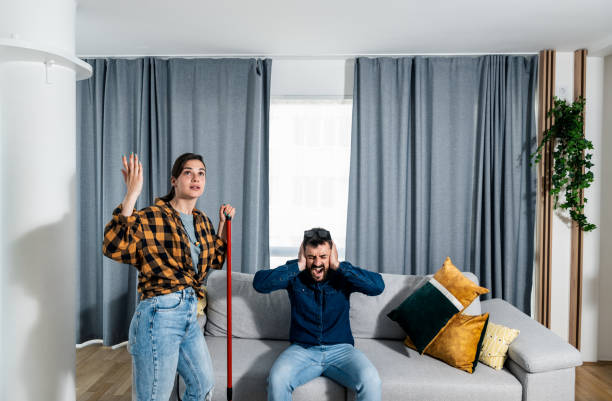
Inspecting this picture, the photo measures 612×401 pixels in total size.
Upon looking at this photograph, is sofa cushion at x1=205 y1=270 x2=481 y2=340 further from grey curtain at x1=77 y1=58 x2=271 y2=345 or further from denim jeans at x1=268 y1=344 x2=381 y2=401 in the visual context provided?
grey curtain at x1=77 y1=58 x2=271 y2=345

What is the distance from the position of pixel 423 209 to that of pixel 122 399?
254cm

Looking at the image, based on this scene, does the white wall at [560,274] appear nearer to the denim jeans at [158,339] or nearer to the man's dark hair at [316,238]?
the man's dark hair at [316,238]

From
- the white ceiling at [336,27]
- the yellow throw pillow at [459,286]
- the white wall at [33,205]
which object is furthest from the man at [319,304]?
the white ceiling at [336,27]

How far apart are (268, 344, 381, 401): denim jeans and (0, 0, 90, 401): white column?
120 centimetres

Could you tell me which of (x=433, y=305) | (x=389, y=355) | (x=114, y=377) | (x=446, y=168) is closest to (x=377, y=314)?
(x=389, y=355)

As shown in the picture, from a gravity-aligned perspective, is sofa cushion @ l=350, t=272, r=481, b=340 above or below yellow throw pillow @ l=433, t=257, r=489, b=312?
below

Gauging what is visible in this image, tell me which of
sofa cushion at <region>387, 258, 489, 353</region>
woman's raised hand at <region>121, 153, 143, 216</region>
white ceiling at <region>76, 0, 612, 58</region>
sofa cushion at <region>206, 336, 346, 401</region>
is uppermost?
white ceiling at <region>76, 0, 612, 58</region>

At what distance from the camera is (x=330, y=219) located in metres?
3.66

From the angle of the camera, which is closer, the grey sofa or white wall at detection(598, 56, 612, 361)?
the grey sofa

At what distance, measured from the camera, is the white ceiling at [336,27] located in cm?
255

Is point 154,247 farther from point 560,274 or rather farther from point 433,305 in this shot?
point 560,274

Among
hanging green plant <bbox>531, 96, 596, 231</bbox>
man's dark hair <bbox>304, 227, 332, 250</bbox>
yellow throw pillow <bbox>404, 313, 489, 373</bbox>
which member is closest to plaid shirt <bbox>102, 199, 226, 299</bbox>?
man's dark hair <bbox>304, 227, 332, 250</bbox>

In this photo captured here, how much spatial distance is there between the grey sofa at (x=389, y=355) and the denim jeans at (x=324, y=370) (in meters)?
0.06

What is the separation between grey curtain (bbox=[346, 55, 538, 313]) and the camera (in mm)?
3346
